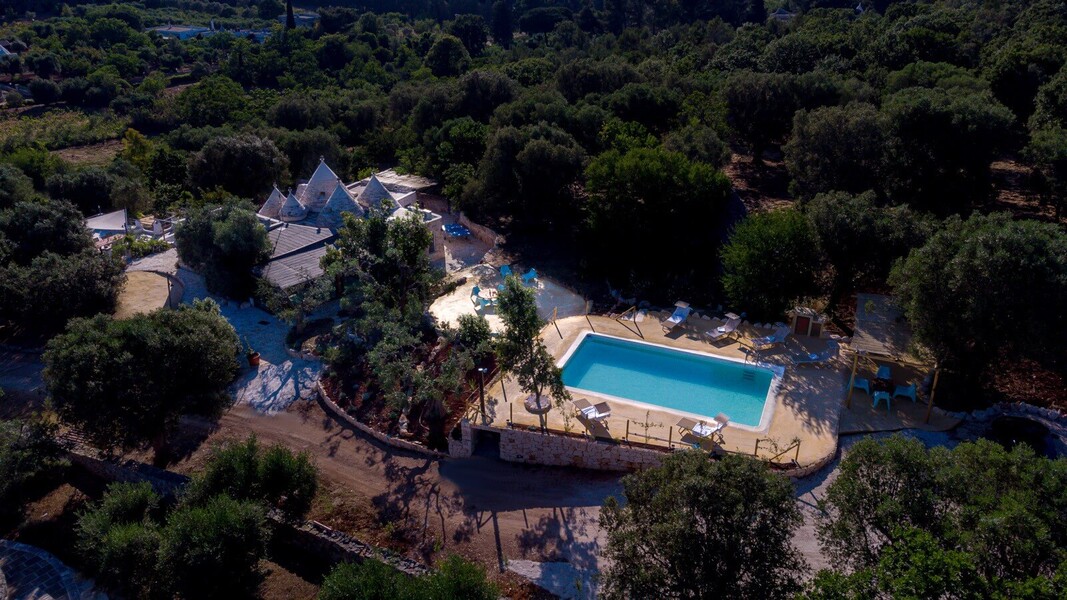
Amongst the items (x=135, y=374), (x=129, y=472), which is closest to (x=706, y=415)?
(x=135, y=374)

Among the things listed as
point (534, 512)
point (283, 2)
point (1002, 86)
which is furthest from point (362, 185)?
point (283, 2)

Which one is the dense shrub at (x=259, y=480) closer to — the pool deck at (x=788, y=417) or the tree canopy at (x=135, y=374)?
the tree canopy at (x=135, y=374)

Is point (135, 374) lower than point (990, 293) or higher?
lower

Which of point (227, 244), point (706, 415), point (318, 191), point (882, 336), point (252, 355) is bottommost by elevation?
point (252, 355)

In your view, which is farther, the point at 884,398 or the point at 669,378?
the point at 669,378

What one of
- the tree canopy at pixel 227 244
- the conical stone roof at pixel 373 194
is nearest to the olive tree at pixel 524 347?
the tree canopy at pixel 227 244

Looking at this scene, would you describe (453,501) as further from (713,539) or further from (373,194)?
(373,194)

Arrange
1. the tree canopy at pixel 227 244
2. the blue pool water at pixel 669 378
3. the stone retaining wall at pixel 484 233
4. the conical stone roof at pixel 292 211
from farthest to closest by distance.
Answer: the stone retaining wall at pixel 484 233 < the conical stone roof at pixel 292 211 < the tree canopy at pixel 227 244 < the blue pool water at pixel 669 378
